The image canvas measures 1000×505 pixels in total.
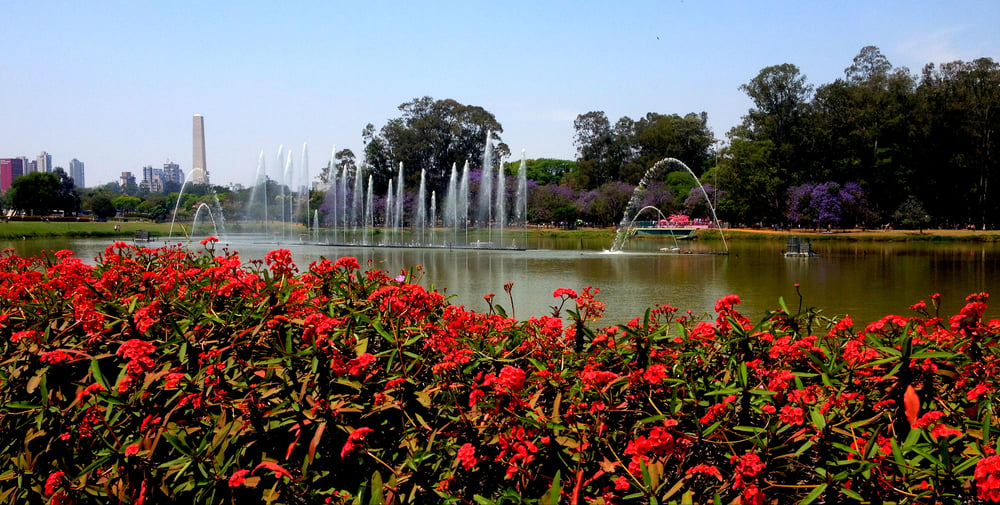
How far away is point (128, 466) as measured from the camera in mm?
2100

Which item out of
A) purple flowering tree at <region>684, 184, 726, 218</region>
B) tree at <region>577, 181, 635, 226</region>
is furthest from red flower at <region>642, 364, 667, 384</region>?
purple flowering tree at <region>684, 184, 726, 218</region>

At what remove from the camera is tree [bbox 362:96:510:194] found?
67.2 meters

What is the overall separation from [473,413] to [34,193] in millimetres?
82697

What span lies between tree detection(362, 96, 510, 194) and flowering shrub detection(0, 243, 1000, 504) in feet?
213

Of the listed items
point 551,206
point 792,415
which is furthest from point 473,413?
point 551,206

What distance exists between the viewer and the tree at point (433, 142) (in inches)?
2645

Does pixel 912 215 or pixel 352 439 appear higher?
pixel 912 215

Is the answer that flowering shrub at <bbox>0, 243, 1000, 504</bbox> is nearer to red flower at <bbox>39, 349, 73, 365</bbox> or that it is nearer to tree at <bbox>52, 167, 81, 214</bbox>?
red flower at <bbox>39, 349, 73, 365</bbox>

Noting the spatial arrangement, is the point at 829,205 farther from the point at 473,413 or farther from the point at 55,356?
the point at 55,356

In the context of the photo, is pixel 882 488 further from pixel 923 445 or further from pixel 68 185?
pixel 68 185

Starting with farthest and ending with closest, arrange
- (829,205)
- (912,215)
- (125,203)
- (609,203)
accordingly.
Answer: (125,203)
(609,203)
(829,205)
(912,215)

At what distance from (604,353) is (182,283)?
6.85ft

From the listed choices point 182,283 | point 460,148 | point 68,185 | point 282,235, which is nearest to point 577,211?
point 460,148

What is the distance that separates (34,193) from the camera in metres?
69.4
